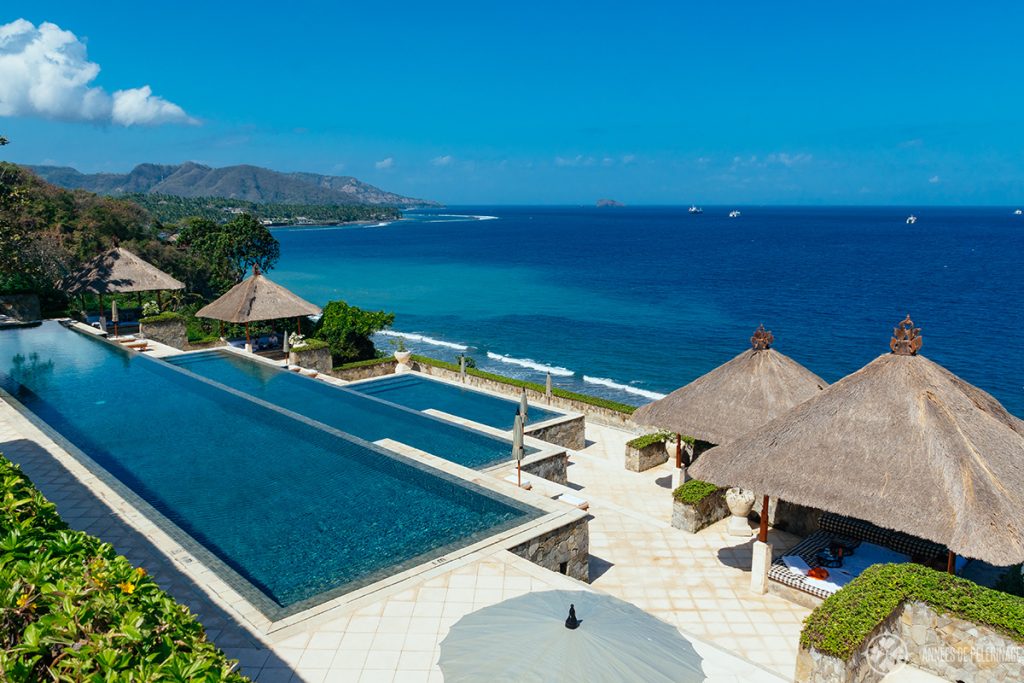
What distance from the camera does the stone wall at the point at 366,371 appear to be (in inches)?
932

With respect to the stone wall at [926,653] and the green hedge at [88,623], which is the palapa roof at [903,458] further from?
the green hedge at [88,623]

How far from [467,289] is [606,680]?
198 ft

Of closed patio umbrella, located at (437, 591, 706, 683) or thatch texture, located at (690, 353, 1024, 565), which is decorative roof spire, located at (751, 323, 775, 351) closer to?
thatch texture, located at (690, 353, 1024, 565)

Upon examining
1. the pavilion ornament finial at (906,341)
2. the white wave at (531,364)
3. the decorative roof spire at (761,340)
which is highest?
the pavilion ornament finial at (906,341)

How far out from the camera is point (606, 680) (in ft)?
16.5

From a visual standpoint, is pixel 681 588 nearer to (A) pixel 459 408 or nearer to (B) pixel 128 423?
(A) pixel 459 408

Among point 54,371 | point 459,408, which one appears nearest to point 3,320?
point 54,371

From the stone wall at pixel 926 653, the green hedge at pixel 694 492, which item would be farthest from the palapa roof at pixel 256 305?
the stone wall at pixel 926 653

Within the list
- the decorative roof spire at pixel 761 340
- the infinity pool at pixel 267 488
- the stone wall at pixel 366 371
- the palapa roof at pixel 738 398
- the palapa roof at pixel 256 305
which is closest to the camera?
the infinity pool at pixel 267 488

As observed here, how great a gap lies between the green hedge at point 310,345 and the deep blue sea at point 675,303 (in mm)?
12138

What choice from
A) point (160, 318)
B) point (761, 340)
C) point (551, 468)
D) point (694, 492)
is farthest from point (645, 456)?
point (160, 318)

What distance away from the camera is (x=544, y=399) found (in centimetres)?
2092

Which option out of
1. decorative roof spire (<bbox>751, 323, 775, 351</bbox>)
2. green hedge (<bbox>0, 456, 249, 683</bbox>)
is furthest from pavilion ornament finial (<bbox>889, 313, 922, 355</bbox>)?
green hedge (<bbox>0, 456, 249, 683</bbox>)

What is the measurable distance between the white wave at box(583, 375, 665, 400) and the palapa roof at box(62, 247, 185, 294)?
62.8ft
